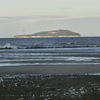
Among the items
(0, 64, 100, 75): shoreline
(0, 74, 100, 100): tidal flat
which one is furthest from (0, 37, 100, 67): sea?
(0, 74, 100, 100): tidal flat

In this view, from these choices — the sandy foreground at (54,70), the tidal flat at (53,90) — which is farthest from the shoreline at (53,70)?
the tidal flat at (53,90)

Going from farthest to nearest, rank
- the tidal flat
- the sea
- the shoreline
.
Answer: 1. the sea
2. the shoreline
3. the tidal flat

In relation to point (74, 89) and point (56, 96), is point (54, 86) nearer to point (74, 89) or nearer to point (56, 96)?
point (74, 89)

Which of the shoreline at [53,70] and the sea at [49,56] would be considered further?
the sea at [49,56]

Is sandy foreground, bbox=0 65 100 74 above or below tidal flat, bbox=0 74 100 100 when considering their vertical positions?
below

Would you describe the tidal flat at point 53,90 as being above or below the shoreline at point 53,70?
above

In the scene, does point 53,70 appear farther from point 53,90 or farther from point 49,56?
point 49,56

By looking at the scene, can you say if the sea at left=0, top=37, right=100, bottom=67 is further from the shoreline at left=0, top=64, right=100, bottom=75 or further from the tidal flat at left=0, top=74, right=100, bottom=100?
the tidal flat at left=0, top=74, right=100, bottom=100

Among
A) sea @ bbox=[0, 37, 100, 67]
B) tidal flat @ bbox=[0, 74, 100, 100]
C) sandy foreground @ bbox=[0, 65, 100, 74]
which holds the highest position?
tidal flat @ bbox=[0, 74, 100, 100]

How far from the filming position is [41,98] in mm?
12539

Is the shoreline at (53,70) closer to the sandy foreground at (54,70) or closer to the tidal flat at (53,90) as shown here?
the sandy foreground at (54,70)

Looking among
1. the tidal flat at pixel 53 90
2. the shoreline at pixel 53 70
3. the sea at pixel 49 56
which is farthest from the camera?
the sea at pixel 49 56

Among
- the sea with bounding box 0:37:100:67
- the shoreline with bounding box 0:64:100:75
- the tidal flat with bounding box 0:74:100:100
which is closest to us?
the tidal flat with bounding box 0:74:100:100

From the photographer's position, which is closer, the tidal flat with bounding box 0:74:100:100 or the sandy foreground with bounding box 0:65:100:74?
the tidal flat with bounding box 0:74:100:100
